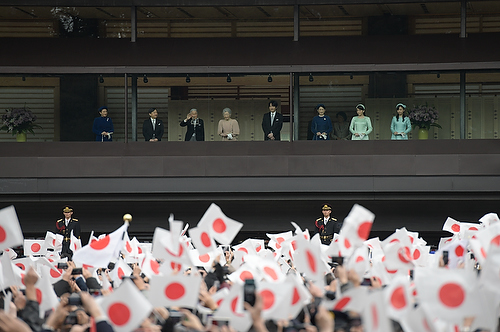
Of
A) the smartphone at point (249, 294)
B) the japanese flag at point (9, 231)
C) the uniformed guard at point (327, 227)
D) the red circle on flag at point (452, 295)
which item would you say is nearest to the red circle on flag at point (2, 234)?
the japanese flag at point (9, 231)

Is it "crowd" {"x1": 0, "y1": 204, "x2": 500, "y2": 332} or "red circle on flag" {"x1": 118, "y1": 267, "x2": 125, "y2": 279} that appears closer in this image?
"crowd" {"x1": 0, "y1": 204, "x2": 500, "y2": 332}

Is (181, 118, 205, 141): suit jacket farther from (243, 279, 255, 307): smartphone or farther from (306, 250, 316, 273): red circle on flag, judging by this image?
(243, 279, 255, 307): smartphone

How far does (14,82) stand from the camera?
2005 cm

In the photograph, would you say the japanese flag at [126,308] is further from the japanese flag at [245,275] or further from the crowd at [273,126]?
the crowd at [273,126]

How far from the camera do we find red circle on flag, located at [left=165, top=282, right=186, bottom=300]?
659 centimetres

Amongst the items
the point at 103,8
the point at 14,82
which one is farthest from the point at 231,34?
the point at 14,82

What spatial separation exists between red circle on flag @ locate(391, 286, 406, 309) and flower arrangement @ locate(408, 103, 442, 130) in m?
14.0

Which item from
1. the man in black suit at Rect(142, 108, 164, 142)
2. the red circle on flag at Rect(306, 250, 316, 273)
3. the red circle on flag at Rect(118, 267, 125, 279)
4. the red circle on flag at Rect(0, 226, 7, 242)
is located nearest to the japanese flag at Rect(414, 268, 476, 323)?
the red circle on flag at Rect(306, 250, 316, 273)

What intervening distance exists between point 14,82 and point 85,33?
2848 millimetres

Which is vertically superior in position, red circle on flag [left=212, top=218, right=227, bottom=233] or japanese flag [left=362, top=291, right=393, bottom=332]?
red circle on flag [left=212, top=218, right=227, bottom=233]

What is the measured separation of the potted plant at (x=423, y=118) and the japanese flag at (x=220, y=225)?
11.3 metres

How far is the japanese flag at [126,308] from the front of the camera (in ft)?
19.4

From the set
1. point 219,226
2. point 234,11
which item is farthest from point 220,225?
point 234,11

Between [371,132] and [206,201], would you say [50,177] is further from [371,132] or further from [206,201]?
[371,132]
